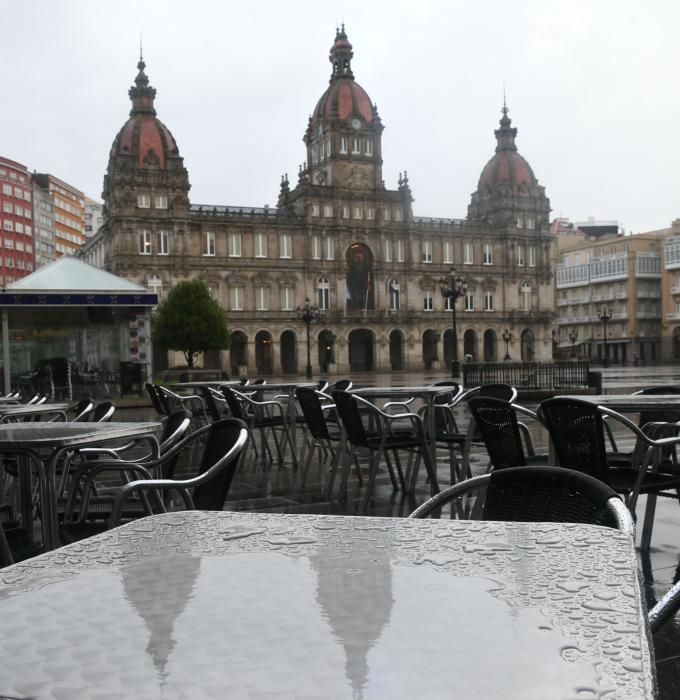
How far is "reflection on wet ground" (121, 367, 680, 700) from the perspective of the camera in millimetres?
3258

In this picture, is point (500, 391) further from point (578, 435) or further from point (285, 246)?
point (285, 246)

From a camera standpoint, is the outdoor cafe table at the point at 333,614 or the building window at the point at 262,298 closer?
the outdoor cafe table at the point at 333,614

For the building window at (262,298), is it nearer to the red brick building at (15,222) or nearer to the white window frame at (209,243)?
the white window frame at (209,243)

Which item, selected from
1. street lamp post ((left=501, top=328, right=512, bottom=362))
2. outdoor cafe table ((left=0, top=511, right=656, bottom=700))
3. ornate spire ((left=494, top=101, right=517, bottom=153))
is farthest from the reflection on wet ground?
ornate spire ((left=494, top=101, right=517, bottom=153))

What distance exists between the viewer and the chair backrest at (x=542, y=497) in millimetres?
2127

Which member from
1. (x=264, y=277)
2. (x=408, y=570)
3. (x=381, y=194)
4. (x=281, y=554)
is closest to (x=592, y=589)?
(x=408, y=570)

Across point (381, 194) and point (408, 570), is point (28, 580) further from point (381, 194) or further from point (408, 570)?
point (381, 194)

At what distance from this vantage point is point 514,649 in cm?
123

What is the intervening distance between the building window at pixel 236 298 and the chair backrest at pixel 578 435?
186 feet

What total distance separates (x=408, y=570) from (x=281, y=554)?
0.93 ft

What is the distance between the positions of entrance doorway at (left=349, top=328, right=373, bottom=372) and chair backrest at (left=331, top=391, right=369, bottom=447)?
5782cm

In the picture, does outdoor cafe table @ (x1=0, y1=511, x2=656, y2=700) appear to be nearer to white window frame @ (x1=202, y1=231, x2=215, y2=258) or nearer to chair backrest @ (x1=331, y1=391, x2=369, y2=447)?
chair backrest @ (x1=331, y1=391, x2=369, y2=447)

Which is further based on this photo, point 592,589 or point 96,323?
point 96,323

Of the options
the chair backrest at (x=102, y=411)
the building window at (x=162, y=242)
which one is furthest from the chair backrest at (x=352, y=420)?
the building window at (x=162, y=242)
